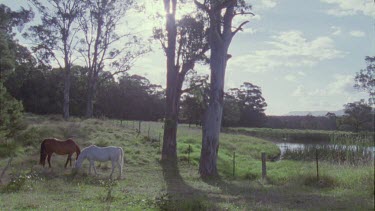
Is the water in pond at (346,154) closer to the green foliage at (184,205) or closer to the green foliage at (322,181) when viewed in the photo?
the green foliage at (322,181)

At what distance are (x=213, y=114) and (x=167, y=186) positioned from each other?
Answer: 4.31m

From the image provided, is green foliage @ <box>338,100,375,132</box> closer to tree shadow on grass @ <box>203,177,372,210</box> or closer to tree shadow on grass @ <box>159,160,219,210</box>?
tree shadow on grass @ <box>159,160,219,210</box>

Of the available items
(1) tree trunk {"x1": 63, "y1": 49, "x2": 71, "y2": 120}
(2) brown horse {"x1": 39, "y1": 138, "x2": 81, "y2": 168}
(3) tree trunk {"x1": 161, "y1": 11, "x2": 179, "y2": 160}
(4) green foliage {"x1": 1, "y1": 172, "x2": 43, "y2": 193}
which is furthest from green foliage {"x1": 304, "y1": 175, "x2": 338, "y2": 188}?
(1) tree trunk {"x1": 63, "y1": 49, "x2": 71, "y2": 120}

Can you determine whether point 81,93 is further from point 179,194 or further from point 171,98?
point 179,194

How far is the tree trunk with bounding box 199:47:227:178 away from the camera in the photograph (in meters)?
16.9

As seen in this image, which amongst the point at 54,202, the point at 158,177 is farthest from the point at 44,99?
the point at 54,202

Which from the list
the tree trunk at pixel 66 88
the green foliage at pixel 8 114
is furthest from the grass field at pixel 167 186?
the tree trunk at pixel 66 88

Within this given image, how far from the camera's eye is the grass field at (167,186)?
9078 millimetres

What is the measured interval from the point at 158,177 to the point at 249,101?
245 feet

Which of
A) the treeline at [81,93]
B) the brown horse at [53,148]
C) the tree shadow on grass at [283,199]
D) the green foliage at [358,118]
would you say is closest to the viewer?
the tree shadow on grass at [283,199]

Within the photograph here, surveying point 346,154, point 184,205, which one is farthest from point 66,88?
point 184,205

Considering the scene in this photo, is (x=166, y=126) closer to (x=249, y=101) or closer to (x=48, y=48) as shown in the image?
(x=48, y=48)

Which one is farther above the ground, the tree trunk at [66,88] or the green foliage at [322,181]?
the tree trunk at [66,88]

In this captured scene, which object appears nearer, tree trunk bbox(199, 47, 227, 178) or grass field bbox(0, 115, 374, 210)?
grass field bbox(0, 115, 374, 210)
